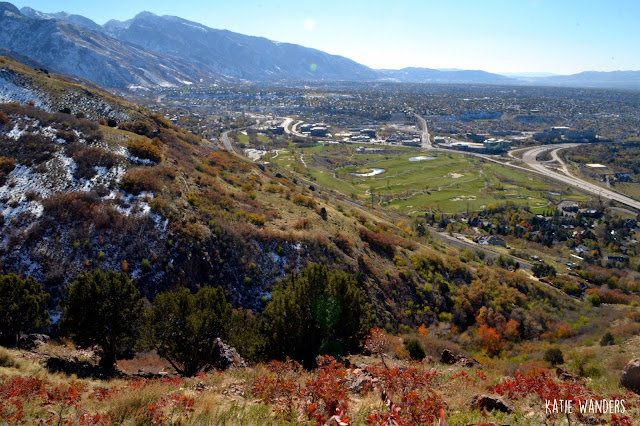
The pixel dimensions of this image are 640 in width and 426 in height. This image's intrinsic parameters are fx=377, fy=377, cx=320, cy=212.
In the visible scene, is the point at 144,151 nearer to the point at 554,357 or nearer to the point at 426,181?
the point at 554,357

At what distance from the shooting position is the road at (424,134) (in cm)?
13836

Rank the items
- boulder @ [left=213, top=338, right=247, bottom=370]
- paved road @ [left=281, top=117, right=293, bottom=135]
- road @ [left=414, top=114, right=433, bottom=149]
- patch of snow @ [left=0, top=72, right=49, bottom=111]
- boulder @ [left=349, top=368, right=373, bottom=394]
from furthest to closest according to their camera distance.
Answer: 1. paved road @ [left=281, top=117, right=293, bottom=135]
2. road @ [left=414, top=114, right=433, bottom=149]
3. patch of snow @ [left=0, top=72, right=49, bottom=111]
4. boulder @ [left=213, top=338, right=247, bottom=370]
5. boulder @ [left=349, top=368, right=373, bottom=394]

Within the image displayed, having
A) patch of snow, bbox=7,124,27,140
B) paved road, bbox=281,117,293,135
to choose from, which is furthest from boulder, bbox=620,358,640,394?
paved road, bbox=281,117,293,135

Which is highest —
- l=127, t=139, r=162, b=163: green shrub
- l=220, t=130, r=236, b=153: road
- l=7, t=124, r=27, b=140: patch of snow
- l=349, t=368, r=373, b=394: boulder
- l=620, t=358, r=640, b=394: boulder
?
l=7, t=124, r=27, b=140: patch of snow

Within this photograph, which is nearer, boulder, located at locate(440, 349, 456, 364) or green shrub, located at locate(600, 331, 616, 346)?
boulder, located at locate(440, 349, 456, 364)

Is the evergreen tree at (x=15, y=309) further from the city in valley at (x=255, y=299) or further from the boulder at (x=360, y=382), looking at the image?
the boulder at (x=360, y=382)

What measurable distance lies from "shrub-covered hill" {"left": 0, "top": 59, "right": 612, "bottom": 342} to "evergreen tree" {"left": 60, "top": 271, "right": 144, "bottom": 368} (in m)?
8.59

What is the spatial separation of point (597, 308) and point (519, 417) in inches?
1309

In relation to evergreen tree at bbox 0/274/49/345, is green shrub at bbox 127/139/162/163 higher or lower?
higher

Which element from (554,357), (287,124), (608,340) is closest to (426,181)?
(608,340)

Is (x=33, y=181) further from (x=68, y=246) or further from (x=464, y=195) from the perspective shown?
(x=464, y=195)

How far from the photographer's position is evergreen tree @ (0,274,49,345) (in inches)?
617

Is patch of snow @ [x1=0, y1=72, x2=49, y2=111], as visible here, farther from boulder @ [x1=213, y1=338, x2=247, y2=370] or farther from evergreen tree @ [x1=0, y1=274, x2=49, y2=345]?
boulder @ [x1=213, y1=338, x2=247, y2=370]

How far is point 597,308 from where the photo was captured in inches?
1371
